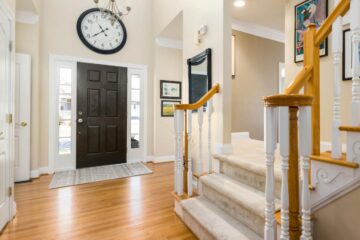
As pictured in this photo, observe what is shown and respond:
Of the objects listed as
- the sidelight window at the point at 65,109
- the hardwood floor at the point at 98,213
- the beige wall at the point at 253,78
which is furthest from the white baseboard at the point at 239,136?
the sidelight window at the point at 65,109

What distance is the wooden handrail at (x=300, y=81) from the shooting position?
1099 millimetres

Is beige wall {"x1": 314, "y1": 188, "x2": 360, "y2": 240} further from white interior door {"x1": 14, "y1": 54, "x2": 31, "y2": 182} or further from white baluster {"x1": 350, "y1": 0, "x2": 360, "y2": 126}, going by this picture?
white interior door {"x1": 14, "y1": 54, "x2": 31, "y2": 182}

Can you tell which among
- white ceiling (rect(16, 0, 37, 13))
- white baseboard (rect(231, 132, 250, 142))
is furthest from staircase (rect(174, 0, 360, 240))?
white ceiling (rect(16, 0, 37, 13))

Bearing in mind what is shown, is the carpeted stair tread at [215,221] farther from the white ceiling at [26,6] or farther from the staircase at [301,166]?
the white ceiling at [26,6]

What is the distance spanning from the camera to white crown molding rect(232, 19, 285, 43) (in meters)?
3.78

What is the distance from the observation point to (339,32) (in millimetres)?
1106

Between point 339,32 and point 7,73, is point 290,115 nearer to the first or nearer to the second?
point 339,32

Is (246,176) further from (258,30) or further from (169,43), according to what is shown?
(169,43)

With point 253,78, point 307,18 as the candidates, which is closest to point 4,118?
point 307,18

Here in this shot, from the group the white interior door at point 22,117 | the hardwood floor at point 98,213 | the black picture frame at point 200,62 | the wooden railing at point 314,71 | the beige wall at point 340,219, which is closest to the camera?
the beige wall at point 340,219

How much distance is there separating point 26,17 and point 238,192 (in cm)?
415

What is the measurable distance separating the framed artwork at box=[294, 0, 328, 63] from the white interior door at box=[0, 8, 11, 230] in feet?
9.84

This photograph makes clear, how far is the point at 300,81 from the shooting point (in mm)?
1145

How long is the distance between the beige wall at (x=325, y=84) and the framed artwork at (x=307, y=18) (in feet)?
0.18
